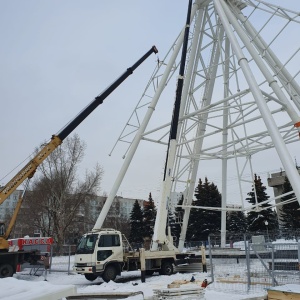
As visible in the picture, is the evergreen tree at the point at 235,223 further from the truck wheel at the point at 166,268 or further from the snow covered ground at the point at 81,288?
the truck wheel at the point at 166,268

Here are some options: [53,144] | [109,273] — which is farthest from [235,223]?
[109,273]

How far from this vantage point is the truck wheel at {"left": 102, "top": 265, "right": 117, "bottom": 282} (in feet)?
51.3

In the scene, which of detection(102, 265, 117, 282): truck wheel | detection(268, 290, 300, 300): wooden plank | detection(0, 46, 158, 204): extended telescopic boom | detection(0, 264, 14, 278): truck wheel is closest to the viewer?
detection(268, 290, 300, 300): wooden plank

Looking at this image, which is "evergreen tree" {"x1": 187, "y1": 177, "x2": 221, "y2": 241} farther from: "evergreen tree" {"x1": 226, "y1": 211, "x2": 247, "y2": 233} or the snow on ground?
the snow on ground

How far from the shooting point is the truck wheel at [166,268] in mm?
16797

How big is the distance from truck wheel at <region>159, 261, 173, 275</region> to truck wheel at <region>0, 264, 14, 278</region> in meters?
7.70

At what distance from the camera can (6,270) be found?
717 inches

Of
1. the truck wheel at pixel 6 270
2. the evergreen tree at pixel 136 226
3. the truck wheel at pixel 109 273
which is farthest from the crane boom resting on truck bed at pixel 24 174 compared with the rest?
the evergreen tree at pixel 136 226

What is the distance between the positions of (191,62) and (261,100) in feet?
25.4

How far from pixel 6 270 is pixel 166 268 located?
26.7ft

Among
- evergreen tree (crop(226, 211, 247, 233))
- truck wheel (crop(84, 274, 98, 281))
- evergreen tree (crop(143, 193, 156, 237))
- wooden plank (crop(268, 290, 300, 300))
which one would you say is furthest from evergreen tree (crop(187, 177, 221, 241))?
wooden plank (crop(268, 290, 300, 300))

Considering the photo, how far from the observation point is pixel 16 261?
61.2 feet

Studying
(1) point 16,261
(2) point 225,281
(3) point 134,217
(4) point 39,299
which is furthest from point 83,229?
(4) point 39,299

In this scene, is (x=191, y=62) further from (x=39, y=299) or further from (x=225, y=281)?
(x=39, y=299)
